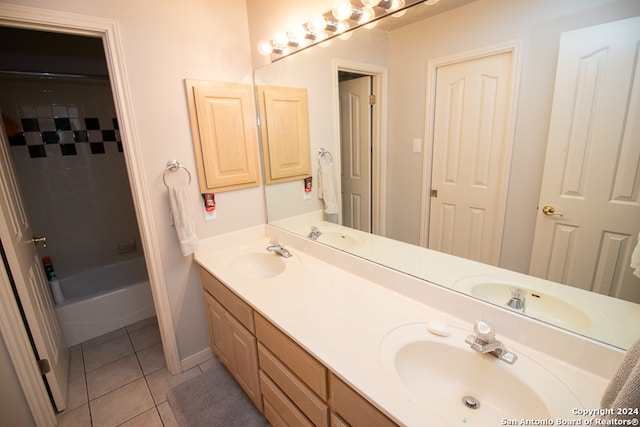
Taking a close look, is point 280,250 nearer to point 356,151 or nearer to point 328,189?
point 328,189

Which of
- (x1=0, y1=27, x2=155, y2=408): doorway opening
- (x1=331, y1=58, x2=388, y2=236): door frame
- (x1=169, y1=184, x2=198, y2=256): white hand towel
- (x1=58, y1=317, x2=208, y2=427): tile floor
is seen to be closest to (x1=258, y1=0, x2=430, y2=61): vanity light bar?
(x1=331, y1=58, x2=388, y2=236): door frame

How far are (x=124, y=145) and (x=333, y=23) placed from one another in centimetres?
126

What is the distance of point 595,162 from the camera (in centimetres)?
84

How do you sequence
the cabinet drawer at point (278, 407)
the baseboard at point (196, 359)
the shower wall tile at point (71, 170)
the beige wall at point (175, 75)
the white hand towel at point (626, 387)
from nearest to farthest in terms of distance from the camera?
the white hand towel at point (626, 387) → the cabinet drawer at point (278, 407) → the beige wall at point (175, 75) → the baseboard at point (196, 359) → the shower wall tile at point (71, 170)

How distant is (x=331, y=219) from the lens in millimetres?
1780

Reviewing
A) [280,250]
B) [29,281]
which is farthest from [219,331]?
[29,281]

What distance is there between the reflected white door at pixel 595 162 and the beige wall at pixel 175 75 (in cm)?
168

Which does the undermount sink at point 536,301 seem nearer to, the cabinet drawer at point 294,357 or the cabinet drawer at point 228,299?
the cabinet drawer at point 294,357

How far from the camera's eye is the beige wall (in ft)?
4.96

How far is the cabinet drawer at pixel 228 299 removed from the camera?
4.56 ft

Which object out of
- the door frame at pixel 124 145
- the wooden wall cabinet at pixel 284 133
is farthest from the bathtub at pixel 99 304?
the wooden wall cabinet at pixel 284 133

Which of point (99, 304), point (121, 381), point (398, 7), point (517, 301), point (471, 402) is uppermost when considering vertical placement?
point (398, 7)

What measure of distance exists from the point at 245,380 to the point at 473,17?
6.31 ft

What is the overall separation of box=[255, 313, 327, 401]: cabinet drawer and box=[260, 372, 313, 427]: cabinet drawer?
18cm
